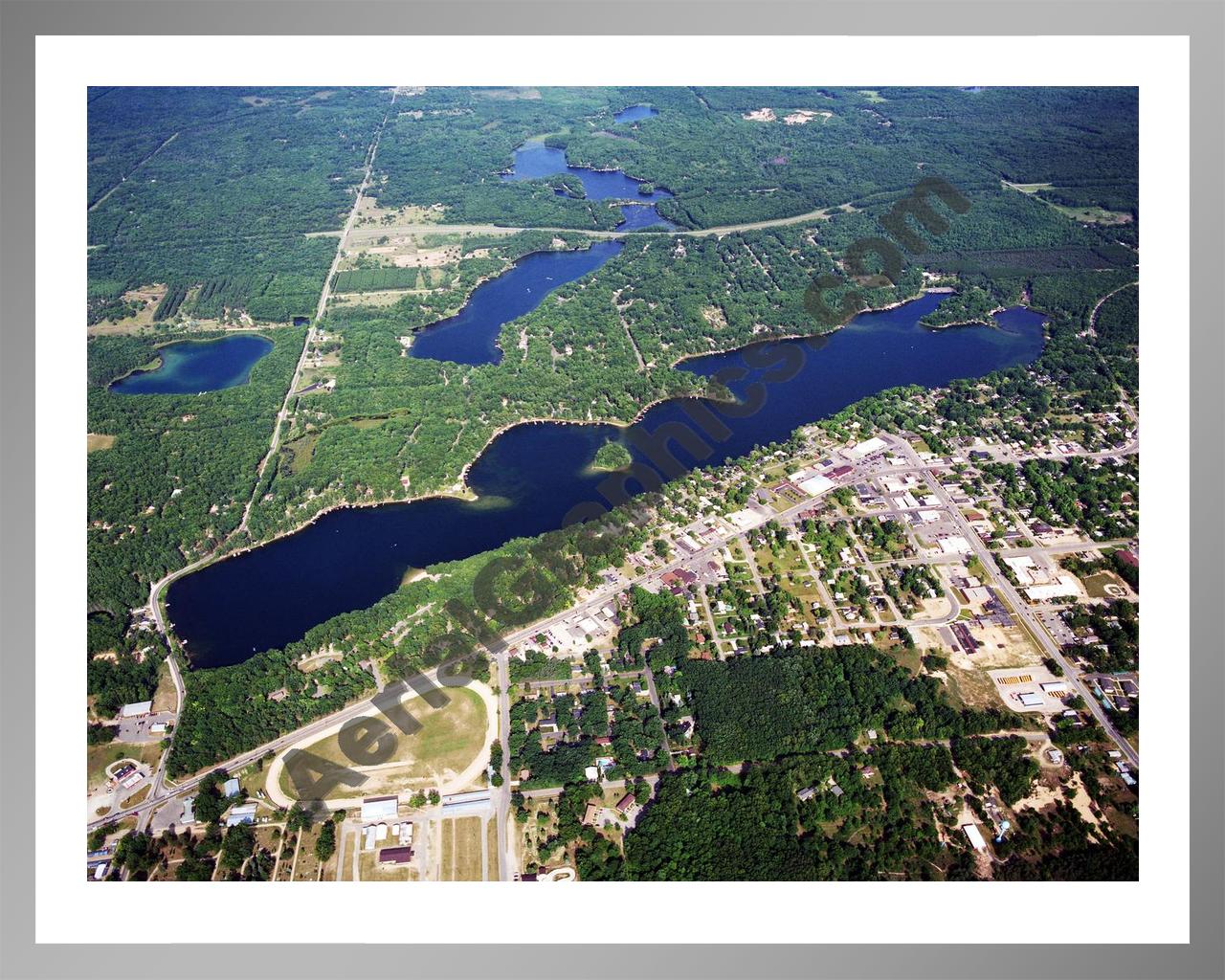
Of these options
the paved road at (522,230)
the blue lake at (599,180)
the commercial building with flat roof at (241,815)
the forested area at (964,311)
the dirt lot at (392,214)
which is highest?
the blue lake at (599,180)

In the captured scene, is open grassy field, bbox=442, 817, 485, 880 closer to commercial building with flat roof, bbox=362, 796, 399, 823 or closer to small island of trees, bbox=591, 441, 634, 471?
commercial building with flat roof, bbox=362, 796, 399, 823

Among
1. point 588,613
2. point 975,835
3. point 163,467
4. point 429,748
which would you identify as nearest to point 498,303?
point 163,467

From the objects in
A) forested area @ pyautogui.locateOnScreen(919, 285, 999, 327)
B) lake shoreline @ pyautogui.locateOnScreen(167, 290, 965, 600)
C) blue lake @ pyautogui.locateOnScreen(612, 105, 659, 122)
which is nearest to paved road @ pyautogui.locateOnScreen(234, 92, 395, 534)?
lake shoreline @ pyautogui.locateOnScreen(167, 290, 965, 600)

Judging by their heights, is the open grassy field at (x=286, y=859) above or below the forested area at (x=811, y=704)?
below

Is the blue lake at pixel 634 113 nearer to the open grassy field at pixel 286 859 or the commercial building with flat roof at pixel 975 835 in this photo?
the commercial building with flat roof at pixel 975 835

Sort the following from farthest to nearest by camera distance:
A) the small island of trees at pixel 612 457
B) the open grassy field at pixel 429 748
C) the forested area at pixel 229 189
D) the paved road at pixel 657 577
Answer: the forested area at pixel 229 189
the small island of trees at pixel 612 457
the open grassy field at pixel 429 748
the paved road at pixel 657 577

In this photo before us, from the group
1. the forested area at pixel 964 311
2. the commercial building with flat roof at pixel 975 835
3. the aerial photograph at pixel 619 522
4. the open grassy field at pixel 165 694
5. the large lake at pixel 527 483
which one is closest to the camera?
the commercial building with flat roof at pixel 975 835

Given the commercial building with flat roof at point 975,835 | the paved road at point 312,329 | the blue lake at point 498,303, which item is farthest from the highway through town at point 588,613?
the blue lake at point 498,303
